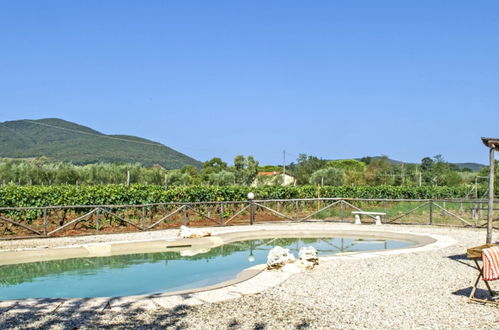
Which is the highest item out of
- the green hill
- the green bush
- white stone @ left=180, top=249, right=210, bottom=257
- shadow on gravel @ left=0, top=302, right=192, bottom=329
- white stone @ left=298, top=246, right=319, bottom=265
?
the green hill

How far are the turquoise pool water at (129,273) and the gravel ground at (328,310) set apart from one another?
2.51 m

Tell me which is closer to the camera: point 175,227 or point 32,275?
point 32,275

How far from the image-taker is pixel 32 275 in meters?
9.91

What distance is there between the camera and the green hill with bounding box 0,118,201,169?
73.8 meters

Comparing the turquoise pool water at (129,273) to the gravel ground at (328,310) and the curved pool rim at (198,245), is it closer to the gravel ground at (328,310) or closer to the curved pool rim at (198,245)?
the curved pool rim at (198,245)

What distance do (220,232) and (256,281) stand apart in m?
7.30

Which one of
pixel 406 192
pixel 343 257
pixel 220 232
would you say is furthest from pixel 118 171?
pixel 343 257

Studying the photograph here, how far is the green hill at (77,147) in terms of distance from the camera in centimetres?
7375

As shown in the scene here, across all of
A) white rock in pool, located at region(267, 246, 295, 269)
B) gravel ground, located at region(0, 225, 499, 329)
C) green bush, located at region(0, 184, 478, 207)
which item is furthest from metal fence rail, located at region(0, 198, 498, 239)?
gravel ground, located at region(0, 225, 499, 329)

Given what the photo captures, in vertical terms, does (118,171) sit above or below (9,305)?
above

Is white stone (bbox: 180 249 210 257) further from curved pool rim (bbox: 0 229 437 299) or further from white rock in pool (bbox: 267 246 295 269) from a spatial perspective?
white rock in pool (bbox: 267 246 295 269)

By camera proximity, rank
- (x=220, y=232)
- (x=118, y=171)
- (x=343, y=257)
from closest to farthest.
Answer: (x=343, y=257) → (x=220, y=232) → (x=118, y=171)

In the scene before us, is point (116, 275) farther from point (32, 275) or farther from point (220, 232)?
point (220, 232)

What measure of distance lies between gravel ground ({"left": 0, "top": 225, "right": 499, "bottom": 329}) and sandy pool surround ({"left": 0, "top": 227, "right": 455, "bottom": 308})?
32 centimetres
